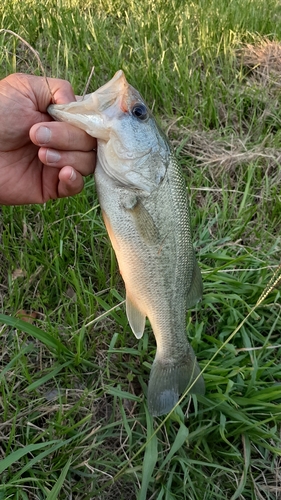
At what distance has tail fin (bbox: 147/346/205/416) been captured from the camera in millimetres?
1917

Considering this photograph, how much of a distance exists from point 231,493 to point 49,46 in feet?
11.7

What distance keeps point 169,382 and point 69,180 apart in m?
0.98

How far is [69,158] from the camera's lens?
181 centimetres

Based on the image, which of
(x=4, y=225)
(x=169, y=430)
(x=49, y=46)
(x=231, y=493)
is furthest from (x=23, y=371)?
(x=49, y=46)

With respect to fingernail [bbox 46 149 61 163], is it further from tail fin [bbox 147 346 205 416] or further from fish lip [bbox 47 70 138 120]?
tail fin [bbox 147 346 205 416]

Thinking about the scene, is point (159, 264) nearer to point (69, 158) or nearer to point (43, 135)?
point (69, 158)

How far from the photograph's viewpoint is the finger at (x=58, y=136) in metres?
1.67

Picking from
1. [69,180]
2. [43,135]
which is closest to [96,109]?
[43,135]

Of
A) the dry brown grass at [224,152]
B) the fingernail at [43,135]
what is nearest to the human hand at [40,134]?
the fingernail at [43,135]

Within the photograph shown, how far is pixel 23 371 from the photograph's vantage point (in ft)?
6.82

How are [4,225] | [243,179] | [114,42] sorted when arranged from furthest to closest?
[114,42] < [243,179] < [4,225]

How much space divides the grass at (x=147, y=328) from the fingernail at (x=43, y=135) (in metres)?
0.82

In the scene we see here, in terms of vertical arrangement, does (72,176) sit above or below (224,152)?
above

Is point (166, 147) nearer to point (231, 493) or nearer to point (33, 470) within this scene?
point (33, 470)
